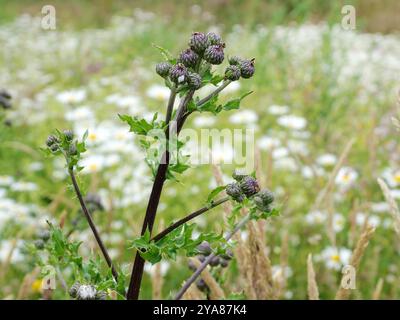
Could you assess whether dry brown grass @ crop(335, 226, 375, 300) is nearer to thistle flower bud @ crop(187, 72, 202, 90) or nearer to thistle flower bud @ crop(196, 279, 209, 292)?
thistle flower bud @ crop(196, 279, 209, 292)

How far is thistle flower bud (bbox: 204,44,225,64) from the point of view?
3.25ft

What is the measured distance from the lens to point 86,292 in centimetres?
92

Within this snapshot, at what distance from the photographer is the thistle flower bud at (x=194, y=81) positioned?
945 millimetres

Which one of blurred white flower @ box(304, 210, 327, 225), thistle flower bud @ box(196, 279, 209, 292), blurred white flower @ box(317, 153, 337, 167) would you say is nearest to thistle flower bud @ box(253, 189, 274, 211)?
thistle flower bud @ box(196, 279, 209, 292)

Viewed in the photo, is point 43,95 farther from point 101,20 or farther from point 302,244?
point 101,20

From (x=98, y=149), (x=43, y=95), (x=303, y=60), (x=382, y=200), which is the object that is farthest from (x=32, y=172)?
(x=303, y=60)

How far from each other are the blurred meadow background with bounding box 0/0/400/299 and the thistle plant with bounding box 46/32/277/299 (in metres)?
0.11

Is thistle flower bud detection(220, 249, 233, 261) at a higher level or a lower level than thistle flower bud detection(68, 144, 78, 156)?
lower

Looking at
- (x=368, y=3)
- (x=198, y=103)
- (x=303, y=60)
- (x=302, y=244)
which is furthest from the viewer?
(x=368, y=3)

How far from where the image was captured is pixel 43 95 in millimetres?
5684

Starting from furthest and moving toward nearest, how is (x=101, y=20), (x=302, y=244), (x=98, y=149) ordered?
(x=101, y=20), (x=98, y=149), (x=302, y=244)

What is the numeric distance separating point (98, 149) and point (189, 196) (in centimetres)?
81

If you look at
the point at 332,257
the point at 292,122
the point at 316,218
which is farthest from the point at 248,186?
the point at 292,122

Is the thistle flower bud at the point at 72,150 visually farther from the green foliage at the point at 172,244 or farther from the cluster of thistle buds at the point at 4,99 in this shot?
the cluster of thistle buds at the point at 4,99
